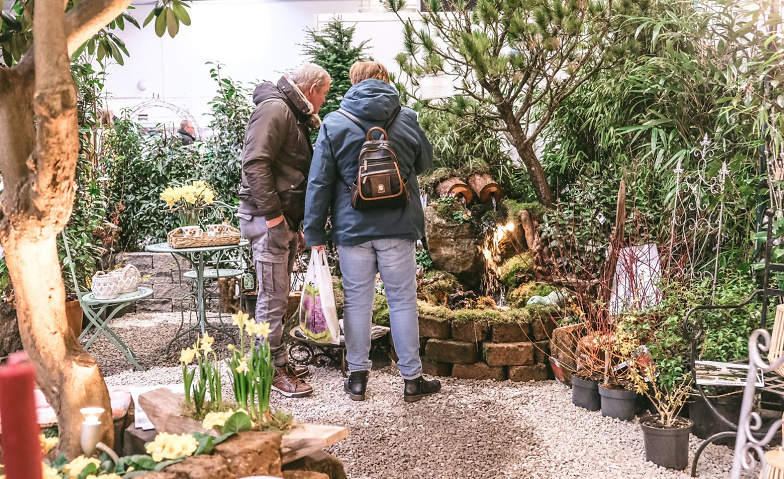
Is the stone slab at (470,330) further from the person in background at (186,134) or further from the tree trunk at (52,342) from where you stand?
the person in background at (186,134)

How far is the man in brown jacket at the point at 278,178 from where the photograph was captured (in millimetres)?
3396

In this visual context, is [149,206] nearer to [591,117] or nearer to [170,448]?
[591,117]

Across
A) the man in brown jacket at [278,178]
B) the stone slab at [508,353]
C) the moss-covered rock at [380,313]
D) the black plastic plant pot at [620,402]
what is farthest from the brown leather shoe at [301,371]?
the black plastic plant pot at [620,402]

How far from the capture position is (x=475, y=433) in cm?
319

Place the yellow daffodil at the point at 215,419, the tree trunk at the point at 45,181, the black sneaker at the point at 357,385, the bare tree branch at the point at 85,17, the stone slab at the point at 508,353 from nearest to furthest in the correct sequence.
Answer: the tree trunk at the point at 45,181, the bare tree branch at the point at 85,17, the yellow daffodil at the point at 215,419, the black sneaker at the point at 357,385, the stone slab at the point at 508,353

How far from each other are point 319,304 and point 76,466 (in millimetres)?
1929

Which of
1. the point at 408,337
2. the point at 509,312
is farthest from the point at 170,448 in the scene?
the point at 509,312

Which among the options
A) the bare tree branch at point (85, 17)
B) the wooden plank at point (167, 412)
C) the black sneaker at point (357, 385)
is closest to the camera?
the bare tree branch at point (85, 17)

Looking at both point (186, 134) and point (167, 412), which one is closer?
point (167, 412)

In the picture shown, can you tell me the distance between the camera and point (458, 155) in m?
5.49

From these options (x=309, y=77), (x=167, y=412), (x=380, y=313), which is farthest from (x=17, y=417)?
(x=380, y=313)

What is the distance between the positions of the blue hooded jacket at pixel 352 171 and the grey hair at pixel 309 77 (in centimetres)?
25

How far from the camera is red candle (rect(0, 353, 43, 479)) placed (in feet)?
1.43

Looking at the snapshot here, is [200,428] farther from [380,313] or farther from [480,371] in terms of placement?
[380,313]
